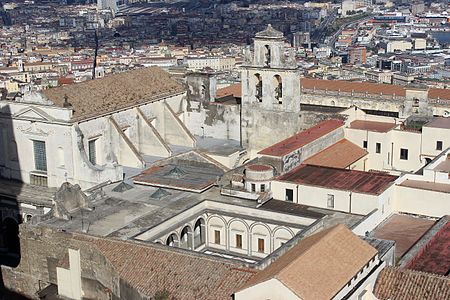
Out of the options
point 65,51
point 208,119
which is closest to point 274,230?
point 208,119

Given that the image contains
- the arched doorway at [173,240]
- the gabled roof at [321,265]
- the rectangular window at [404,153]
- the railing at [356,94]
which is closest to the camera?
the gabled roof at [321,265]

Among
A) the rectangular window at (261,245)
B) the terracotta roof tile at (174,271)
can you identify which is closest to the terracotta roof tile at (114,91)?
the rectangular window at (261,245)

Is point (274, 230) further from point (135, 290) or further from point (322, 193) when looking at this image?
point (135, 290)

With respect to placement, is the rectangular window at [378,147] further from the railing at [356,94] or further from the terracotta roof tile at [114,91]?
the terracotta roof tile at [114,91]

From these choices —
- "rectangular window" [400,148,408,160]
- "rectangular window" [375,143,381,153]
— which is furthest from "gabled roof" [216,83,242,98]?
"rectangular window" [400,148,408,160]

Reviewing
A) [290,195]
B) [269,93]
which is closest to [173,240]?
[290,195]

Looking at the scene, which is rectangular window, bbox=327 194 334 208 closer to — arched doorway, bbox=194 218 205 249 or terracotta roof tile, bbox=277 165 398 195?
terracotta roof tile, bbox=277 165 398 195

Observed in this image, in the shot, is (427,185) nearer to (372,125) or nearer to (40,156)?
(372,125)
